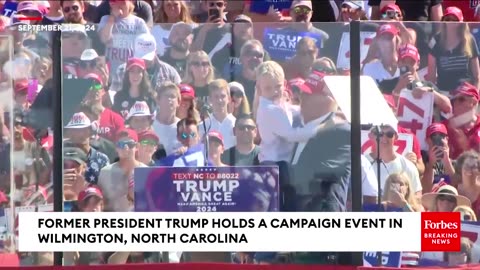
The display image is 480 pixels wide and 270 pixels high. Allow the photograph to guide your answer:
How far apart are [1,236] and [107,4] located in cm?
282

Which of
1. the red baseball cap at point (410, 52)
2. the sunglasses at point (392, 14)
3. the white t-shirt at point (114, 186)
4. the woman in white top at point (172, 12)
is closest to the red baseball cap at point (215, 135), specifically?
the white t-shirt at point (114, 186)

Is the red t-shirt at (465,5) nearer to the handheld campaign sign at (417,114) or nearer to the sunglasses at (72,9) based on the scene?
the handheld campaign sign at (417,114)

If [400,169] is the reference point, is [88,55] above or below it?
above

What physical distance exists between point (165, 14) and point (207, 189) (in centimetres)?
271

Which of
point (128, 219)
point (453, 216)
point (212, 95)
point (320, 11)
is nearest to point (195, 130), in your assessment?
point (212, 95)

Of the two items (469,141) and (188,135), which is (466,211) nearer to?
(469,141)

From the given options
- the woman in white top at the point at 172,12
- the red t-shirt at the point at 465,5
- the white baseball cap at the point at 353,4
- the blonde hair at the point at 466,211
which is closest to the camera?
the blonde hair at the point at 466,211

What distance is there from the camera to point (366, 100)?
9.31 metres

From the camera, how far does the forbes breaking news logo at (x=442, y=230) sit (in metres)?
9.34

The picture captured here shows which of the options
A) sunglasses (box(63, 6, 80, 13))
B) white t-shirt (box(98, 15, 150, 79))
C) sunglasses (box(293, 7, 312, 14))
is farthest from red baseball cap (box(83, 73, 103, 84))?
sunglasses (box(293, 7, 312, 14))

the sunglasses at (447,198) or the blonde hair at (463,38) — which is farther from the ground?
the blonde hair at (463,38)

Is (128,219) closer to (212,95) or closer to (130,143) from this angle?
(130,143)

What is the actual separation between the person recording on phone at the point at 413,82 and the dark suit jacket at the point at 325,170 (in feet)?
1.79

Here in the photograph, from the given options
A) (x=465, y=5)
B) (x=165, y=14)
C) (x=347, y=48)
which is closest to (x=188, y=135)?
(x=347, y=48)
